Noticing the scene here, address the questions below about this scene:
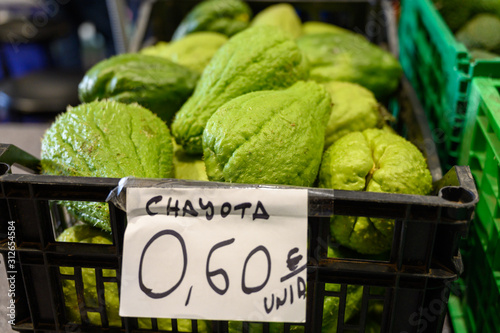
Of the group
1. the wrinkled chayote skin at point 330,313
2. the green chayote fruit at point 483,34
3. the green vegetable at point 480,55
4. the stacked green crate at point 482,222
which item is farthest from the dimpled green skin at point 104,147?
the green chayote fruit at point 483,34

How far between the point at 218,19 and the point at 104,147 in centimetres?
82

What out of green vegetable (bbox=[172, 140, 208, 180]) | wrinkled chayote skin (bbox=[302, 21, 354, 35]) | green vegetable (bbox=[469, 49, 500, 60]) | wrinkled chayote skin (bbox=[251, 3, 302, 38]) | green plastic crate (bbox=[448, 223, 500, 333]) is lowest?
green plastic crate (bbox=[448, 223, 500, 333])

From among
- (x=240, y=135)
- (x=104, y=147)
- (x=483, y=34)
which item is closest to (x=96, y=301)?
(x=104, y=147)

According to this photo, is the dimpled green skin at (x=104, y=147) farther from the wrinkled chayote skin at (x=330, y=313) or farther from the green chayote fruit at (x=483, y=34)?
the green chayote fruit at (x=483, y=34)

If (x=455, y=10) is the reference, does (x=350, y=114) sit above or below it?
below

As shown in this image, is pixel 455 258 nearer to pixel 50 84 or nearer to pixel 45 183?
pixel 45 183

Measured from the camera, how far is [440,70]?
1156 millimetres

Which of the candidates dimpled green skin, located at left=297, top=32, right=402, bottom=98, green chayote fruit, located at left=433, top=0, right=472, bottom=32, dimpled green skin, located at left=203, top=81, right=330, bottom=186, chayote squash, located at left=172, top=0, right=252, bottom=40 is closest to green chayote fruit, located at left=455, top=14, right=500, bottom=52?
green chayote fruit, located at left=433, top=0, right=472, bottom=32

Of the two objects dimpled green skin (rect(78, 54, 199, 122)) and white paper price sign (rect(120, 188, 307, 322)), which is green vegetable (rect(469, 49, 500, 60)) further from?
white paper price sign (rect(120, 188, 307, 322))

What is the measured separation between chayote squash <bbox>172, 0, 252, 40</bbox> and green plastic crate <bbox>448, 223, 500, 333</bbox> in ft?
3.07

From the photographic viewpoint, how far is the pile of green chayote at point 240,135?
77 cm

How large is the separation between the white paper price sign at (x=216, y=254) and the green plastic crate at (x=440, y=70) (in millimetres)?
559

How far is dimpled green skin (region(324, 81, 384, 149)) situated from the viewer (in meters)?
0.97

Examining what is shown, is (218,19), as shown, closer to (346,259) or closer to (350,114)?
(350,114)
